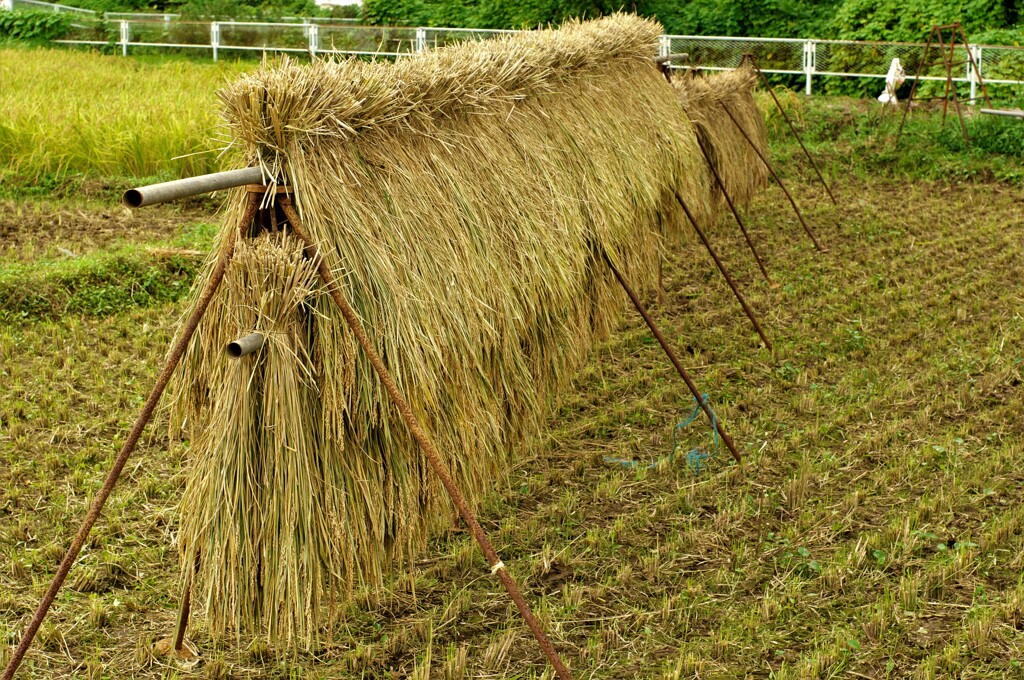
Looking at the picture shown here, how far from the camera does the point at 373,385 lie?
385cm

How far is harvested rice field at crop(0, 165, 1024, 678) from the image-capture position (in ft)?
13.7

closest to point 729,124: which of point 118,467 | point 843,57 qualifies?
point 843,57

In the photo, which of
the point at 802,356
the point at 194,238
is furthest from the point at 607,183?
the point at 194,238

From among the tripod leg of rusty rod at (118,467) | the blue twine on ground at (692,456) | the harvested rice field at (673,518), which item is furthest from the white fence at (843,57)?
the tripod leg of rusty rod at (118,467)

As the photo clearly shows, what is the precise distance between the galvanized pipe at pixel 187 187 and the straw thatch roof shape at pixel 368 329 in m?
0.17

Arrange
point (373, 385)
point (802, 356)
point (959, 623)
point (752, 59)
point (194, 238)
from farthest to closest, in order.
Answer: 1. point (752, 59)
2. point (194, 238)
3. point (802, 356)
4. point (959, 623)
5. point (373, 385)

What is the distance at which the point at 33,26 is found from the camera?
20984mm

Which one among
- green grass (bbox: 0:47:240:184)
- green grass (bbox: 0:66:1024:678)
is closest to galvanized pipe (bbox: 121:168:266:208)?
green grass (bbox: 0:66:1024:678)

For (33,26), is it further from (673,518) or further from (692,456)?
(673,518)

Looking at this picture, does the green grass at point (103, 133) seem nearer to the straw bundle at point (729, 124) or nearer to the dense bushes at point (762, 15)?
the straw bundle at point (729, 124)

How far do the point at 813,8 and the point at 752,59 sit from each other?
8.91 meters

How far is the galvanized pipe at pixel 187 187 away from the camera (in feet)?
10.2

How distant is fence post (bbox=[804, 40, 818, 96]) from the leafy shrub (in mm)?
14055

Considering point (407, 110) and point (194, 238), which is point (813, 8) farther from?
point (407, 110)
